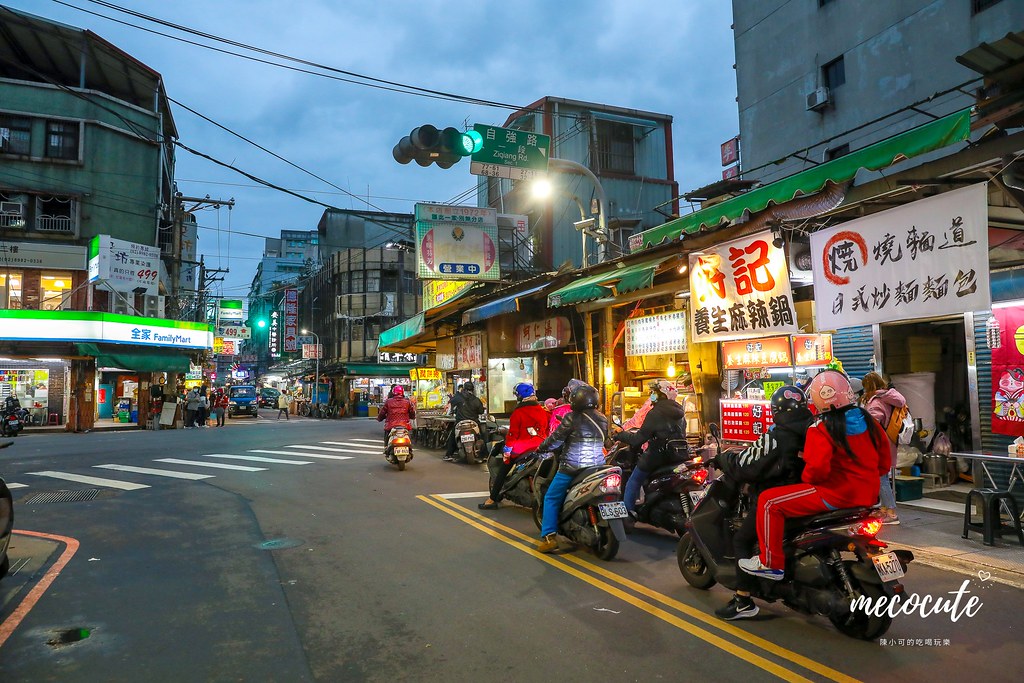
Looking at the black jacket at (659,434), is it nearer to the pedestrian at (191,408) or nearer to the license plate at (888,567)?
the license plate at (888,567)

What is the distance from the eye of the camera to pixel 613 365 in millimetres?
14062

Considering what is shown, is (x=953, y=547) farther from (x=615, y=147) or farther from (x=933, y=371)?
(x=615, y=147)

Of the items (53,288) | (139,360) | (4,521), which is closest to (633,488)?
(4,521)

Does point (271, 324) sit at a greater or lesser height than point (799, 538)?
greater

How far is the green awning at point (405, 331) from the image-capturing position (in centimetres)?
2028

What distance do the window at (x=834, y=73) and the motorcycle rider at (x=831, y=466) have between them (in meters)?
18.6

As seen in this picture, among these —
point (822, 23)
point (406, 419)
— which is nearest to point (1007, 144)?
point (406, 419)

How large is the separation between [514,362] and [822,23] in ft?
47.1

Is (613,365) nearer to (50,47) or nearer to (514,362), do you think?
(514,362)

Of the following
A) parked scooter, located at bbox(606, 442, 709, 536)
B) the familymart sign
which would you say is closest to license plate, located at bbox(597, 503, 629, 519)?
parked scooter, located at bbox(606, 442, 709, 536)

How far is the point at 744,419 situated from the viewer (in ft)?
30.0

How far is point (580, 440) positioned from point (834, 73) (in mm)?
18496

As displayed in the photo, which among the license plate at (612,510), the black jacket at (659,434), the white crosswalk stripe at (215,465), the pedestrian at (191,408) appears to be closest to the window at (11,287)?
the pedestrian at (191,408)

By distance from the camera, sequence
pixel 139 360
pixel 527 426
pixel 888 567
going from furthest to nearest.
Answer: pixel 139 360, pixel 527 426, pixel 888 567
